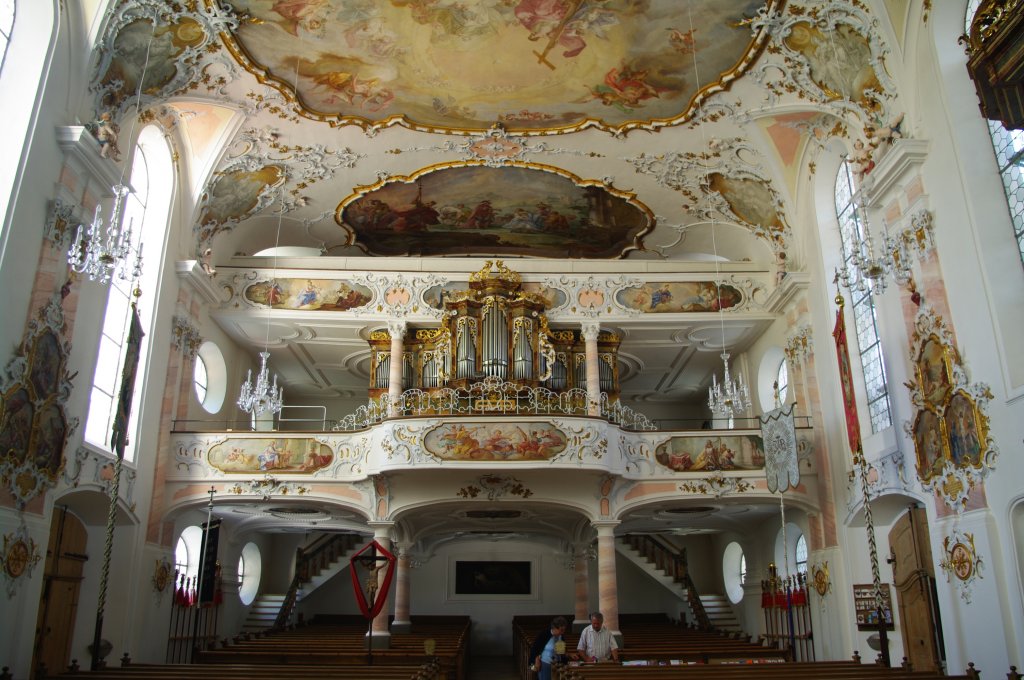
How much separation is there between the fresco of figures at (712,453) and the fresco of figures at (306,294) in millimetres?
7649

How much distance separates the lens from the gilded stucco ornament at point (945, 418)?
34.5 ft

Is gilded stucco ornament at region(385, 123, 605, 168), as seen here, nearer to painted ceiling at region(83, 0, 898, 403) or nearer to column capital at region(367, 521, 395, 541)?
painted ceiling at region(83, 0, 898, 403)

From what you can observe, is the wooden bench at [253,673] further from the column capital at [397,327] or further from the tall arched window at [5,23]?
the column capital at [397,327]

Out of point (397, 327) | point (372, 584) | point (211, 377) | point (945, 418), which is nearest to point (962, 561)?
point (945, 418)

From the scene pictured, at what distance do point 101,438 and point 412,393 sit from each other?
22.0 ft

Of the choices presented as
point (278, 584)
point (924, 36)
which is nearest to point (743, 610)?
point (278, 584)

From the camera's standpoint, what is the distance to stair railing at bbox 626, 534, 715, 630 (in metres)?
22.3

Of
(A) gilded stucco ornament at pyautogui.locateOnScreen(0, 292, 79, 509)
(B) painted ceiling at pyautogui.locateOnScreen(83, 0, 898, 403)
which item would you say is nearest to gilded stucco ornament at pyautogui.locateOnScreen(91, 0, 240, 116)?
(B) painted ceiling at pyautogui.locateOnScreen(83, 0, 898, 403)

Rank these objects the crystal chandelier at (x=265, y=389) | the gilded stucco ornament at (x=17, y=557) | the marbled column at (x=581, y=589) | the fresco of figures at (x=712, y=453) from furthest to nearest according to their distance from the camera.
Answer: the marbled column at (x=581, y=589) → the fresco of figures at (x=712, y=453) → the crystal chandelier at (x=265, y=389) → the gilded stucco ornament at (x=17, y=557)

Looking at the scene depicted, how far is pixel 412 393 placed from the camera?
61.3 feet

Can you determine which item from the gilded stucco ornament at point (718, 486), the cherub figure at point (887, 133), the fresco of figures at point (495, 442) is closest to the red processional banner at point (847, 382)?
the gilded stucco ornament at point (718, 486)

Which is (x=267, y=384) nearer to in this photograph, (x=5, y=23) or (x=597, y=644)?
(x=5, y=23)

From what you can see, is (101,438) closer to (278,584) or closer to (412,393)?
(412,393)

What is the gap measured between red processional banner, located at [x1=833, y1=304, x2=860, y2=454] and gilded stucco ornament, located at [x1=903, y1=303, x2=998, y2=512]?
6.02ft
